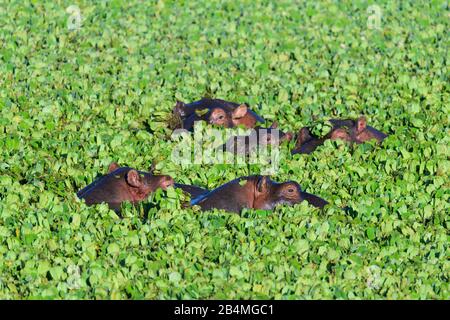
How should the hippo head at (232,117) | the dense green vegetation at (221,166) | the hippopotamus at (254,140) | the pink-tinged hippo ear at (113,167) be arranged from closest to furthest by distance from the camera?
the dense green vegetation at (221,166), the pink-tinged hippo ear at (113,167), the hippopotamus at (254,140), the hippo head at (232,117)

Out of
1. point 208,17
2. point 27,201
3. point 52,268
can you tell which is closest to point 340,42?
point 208,17

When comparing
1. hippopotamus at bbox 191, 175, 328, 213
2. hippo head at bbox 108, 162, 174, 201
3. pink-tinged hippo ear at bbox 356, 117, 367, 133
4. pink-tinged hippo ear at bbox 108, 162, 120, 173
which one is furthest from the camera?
pink-tinged hippo ear at bbox 356, 117, 367, 133

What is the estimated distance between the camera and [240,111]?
1177 centimetres

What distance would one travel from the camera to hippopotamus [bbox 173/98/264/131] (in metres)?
11.7

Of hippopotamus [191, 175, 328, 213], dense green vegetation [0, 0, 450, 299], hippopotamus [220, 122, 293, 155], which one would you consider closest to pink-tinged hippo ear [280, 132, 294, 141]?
hippopotamus [220, 122, 293, 155]

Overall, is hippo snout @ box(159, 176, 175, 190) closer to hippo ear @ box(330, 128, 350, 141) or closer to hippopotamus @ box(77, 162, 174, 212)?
hippopotamus @ box(77, 162, 174, 212)

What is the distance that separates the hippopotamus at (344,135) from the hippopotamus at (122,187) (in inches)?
82.3

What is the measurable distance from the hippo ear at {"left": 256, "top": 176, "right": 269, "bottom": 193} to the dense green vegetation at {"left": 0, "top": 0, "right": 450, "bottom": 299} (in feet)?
1.06

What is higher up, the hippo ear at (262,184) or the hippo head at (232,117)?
the hippo head at (232,117)

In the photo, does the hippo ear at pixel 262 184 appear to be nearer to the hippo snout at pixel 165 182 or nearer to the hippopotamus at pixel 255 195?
the hippopotamus at pixel 255 195

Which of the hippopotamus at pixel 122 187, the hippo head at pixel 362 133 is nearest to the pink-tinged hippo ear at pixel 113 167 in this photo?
the hippopotamus at pixel 122 187

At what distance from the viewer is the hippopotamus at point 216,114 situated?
38.5 feet

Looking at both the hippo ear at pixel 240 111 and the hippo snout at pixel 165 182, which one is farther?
the hippo ear at pixel 240 111

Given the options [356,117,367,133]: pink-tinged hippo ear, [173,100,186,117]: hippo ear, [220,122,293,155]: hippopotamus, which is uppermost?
[173,100,186,117]: hippo ear
